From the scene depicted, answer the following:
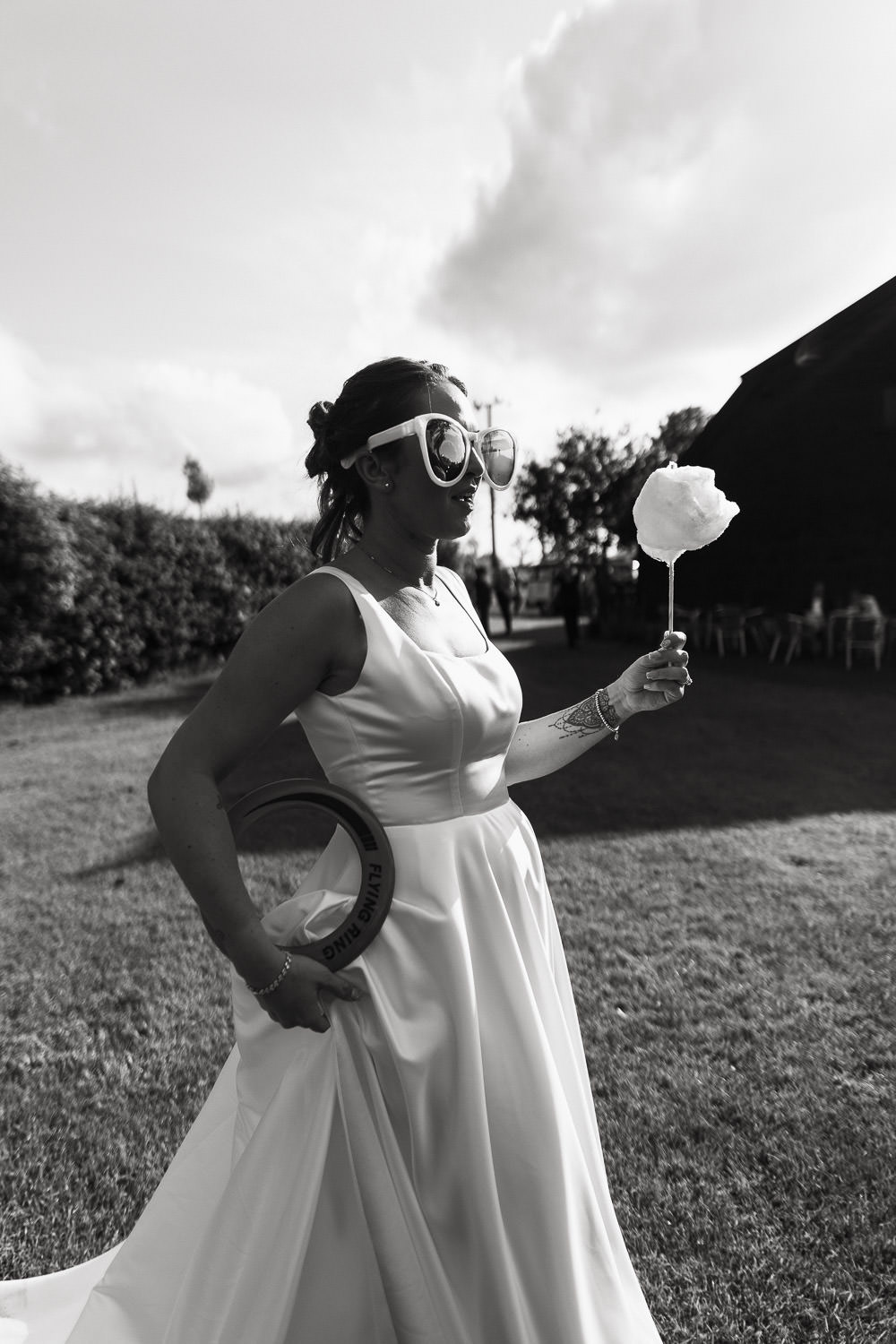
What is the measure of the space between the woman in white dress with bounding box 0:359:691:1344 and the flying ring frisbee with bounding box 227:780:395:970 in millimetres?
39

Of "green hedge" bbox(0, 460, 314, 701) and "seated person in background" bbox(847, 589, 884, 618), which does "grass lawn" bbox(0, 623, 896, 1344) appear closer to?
"green hedge" bbox(0, 460, 314, 701)

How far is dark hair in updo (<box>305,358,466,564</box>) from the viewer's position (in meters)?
1.86

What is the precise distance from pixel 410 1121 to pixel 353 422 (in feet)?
4.57

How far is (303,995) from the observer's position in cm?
159

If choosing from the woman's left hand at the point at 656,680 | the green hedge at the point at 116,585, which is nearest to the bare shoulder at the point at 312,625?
the woman's left hand at the point at 656,680

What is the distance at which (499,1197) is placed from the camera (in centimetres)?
169

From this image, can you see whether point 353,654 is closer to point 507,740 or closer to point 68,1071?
point 507,740

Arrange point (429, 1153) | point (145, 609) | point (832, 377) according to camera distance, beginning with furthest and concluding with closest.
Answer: point (832, 377) < point (145, 609) < point (429, 1153)

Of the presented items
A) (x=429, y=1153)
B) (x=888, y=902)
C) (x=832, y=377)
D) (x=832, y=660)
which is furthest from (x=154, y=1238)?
(x=832, y=377)

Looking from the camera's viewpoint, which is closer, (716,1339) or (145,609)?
(716,1339)

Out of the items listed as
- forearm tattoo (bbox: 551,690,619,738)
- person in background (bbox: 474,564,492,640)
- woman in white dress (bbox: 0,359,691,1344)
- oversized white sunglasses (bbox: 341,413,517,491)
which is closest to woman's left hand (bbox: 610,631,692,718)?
forearm tattoo (bbox: 551,690,619,738)

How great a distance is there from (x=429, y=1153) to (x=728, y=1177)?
5.91 ft

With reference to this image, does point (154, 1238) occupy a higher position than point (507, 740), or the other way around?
point (507, 740)

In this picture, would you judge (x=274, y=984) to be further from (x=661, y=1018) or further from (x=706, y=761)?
(x=706, y=761)
